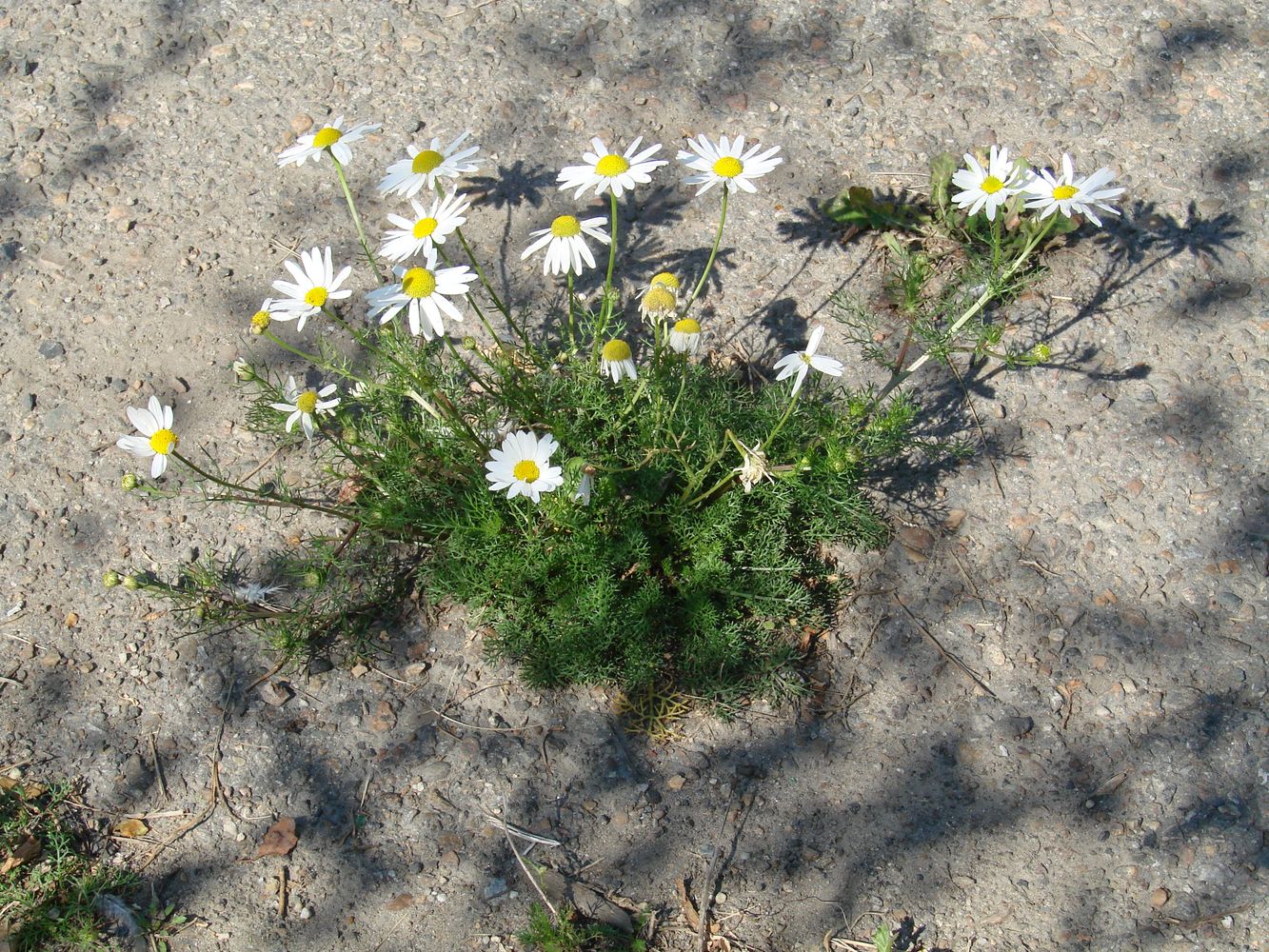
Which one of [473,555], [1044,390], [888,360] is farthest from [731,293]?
[473,555]

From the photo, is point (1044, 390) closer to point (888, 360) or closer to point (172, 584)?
point (888, 360)

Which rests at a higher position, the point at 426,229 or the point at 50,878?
the point at 426,229

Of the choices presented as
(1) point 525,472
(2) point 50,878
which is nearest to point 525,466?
(1) point 525,472

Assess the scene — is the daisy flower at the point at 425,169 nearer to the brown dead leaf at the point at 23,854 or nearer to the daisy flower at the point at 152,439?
the daisy flower at the point at 152,439

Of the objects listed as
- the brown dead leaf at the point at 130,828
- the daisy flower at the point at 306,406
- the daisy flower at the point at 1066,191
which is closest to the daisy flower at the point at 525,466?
the daisy flower at the point at 306,406

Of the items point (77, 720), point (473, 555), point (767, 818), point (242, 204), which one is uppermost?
point (242, 204)

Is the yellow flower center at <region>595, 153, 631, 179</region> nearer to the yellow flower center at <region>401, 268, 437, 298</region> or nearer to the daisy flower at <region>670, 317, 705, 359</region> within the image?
the daisy flower at <region>670, 317, 705, 359</region>

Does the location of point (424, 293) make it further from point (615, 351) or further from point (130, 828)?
point (130, 828)
